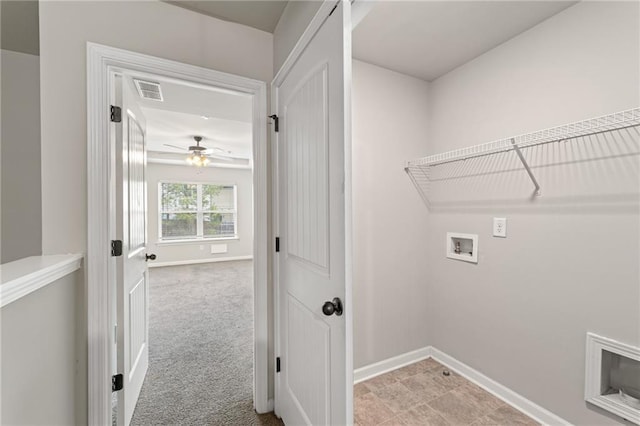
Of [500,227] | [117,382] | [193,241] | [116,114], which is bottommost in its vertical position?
[117,382]

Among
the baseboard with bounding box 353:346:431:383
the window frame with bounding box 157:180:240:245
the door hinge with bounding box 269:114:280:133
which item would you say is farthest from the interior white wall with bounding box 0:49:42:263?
the window frame with bounding box 157:180:240:245

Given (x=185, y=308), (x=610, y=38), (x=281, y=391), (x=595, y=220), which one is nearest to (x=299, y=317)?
(x=281, y=391)

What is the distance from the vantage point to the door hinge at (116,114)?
1.47 m

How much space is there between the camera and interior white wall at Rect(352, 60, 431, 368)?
2.15 m

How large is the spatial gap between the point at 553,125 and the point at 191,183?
7.03 meters

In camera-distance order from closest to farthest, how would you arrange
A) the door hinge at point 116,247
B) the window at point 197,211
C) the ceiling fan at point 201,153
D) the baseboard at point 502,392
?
the door hinge at point 116,247 → the baseboard at point 502,392 → the ceiling fan at point 201,153 → the window at point 197,211

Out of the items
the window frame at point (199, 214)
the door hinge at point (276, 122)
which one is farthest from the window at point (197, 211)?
the door hinge at point (276, 122)

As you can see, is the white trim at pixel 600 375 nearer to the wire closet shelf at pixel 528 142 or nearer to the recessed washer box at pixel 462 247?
the recessed washer box at pixel 462 247

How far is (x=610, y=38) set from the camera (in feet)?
4.68

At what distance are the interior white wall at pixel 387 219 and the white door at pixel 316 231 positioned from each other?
0.70 metres

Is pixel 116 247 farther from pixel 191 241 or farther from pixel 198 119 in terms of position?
pixel 191 241

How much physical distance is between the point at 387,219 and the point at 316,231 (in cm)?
119

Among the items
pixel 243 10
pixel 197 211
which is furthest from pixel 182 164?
pixel 243 10

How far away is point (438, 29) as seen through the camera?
176 cm
